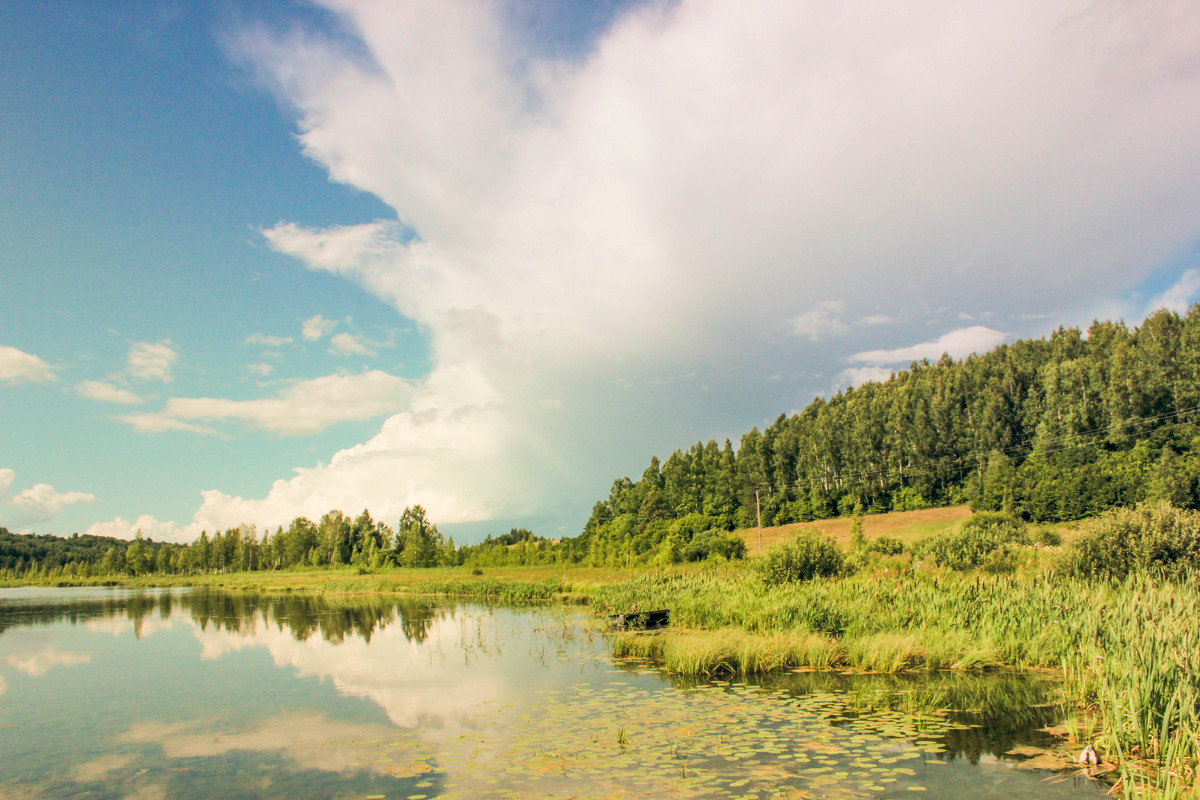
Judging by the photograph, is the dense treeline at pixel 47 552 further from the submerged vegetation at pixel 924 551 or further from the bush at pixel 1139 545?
the bush at pixel 1139 545

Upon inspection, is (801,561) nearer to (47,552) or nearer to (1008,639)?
(1008,639)

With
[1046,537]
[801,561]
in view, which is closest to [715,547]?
[1046,537]

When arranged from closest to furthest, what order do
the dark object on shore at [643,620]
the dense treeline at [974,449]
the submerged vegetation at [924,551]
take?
the submerged vegetation at [924,551]
the dark object on shore at [643,620]
the dense treeline at [974,449]

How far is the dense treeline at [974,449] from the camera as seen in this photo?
8038 centimetres

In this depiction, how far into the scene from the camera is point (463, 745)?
40.6ft

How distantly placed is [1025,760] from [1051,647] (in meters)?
8.57

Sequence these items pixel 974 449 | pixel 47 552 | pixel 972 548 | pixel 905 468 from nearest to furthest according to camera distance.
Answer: pixel 972 548 → pixel 974 449 → pixel 905 468 → pixel 47 552

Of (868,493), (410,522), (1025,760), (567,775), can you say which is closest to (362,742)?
(567,775)

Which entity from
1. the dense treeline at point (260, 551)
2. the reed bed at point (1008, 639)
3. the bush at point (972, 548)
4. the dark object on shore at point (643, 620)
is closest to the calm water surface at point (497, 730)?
the reed bed at point (1008, 639)

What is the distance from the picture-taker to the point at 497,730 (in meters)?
13.4

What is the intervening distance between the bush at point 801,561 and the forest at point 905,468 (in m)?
28.1

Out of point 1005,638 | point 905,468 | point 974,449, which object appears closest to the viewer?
point 1005,638

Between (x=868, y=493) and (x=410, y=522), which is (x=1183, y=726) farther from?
(x=410, y=522)

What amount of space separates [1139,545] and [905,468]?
91.8m
